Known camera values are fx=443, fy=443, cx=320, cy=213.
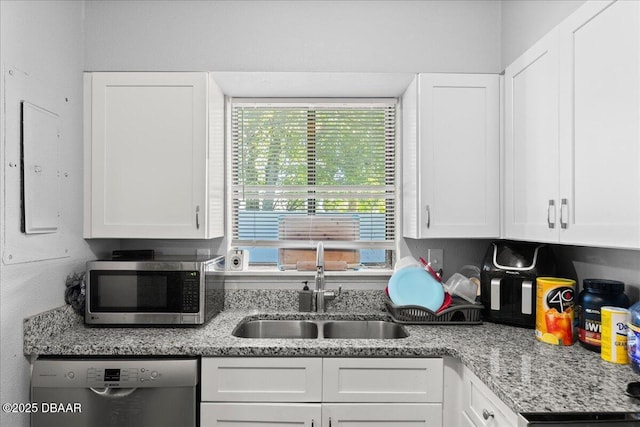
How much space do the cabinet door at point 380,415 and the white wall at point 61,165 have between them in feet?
3.93

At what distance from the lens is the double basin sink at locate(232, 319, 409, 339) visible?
2271 millimetres

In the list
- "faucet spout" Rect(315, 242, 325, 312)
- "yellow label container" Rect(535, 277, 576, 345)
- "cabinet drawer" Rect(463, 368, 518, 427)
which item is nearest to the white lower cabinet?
"cabinet drawer" Rect(463, 368, 518, 427)

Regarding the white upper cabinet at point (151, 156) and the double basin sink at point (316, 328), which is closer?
the white upper cabinet at point (151, 156)

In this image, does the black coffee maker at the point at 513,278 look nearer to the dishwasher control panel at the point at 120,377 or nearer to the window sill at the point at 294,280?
the window sill at the point at 294,280

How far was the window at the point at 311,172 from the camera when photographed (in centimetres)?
258

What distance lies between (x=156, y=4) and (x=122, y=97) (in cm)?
60

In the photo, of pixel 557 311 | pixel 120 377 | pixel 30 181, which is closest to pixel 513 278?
pixel 557 311

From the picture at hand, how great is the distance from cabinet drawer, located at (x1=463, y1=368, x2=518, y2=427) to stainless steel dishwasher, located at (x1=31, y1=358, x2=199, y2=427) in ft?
3.40

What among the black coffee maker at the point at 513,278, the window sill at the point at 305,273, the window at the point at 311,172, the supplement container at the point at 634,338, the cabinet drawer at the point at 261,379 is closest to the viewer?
the supplement container at the point at 634,338

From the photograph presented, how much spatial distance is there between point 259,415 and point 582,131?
1564mm

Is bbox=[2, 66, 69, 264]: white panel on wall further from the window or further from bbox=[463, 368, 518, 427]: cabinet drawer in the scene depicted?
bbox=[463, 368, 518, 427]: cabinet drawer

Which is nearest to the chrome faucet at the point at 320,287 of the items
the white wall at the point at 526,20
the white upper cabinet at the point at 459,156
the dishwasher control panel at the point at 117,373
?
the white upper cabinet at the point at 459,156

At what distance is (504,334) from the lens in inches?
75.5

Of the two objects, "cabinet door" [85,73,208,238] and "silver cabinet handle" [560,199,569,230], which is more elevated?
"cabinet door" [85,73,208,238]
